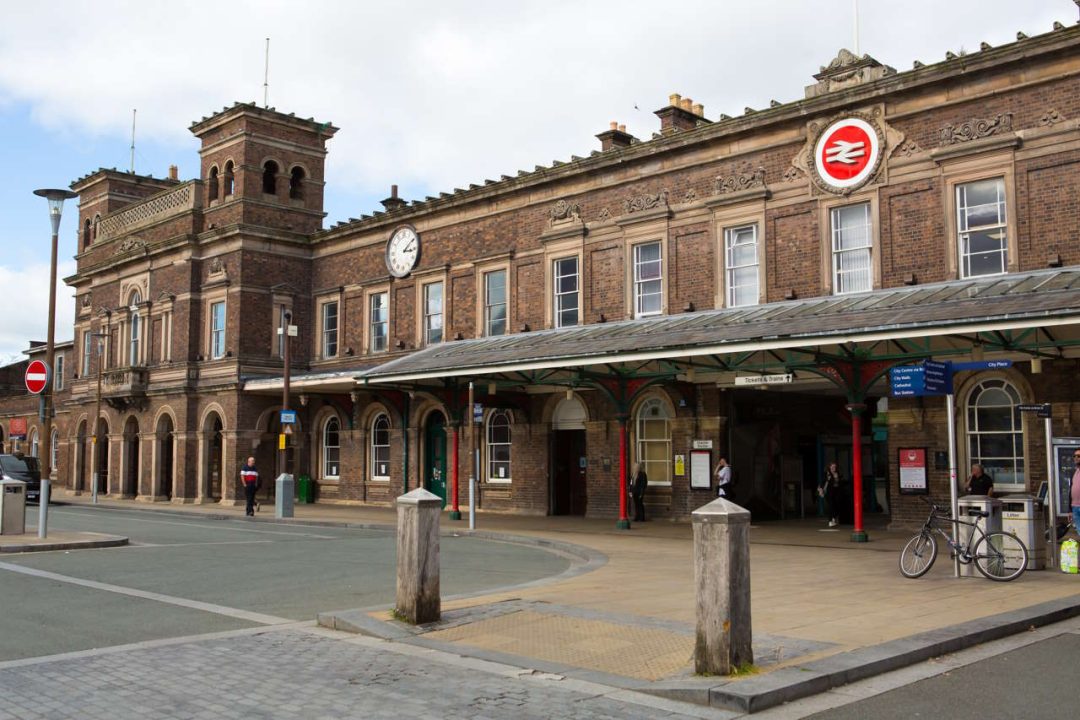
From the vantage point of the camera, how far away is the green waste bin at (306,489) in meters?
34.2

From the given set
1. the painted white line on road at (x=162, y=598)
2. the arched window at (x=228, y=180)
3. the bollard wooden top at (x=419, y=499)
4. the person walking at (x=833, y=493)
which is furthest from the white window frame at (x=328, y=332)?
the bollard wooden top at (x=419, y=499)

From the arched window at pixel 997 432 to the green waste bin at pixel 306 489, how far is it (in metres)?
22.1

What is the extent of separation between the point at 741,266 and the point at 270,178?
19897 mm

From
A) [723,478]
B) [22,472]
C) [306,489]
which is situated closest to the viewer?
[723,478]

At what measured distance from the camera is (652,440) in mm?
24359

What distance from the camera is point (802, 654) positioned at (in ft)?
26.0

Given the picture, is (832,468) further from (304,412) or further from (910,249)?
(304,412)

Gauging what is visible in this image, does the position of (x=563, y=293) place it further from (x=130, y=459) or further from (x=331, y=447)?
(x=130, y=459)

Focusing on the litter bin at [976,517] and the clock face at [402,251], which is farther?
the clock face at [402,251]

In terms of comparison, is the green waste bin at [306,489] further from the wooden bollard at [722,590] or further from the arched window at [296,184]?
the wooden bollard at [722,590]

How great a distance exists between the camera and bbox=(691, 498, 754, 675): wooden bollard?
732cm

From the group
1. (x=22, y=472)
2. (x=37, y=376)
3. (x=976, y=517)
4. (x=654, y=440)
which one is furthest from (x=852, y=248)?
(x=22, y=472)

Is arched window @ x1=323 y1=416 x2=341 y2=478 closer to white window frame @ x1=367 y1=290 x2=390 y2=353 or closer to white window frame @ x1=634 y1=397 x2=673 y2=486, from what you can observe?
white window frame @ x1=367 y1=290 x2=390 y2=353

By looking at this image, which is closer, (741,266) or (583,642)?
(583,642)
